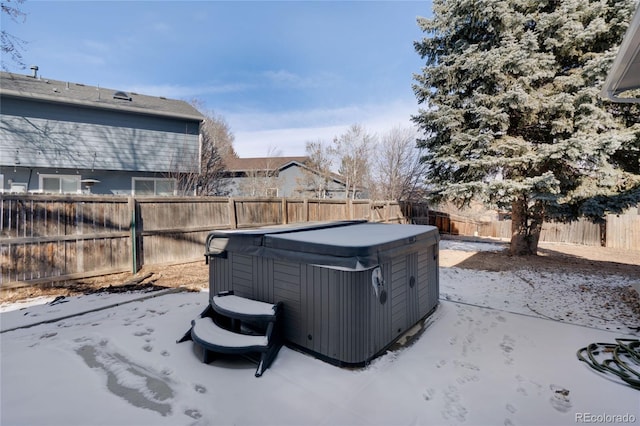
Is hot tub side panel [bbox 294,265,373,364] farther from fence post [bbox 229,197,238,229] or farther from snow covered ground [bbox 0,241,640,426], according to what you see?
fence post [bbox 229,197,238,229]

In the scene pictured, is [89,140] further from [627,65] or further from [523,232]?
[523,232]

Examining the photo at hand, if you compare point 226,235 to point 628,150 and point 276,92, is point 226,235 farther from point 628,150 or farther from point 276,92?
point 276,92

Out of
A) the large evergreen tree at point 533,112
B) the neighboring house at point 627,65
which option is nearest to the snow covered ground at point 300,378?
the neighboring house at point 627,65

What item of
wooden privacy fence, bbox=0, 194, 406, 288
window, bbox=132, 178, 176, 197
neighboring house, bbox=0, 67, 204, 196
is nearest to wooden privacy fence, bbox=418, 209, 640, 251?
wooden privacy fence, bbox=0, 194, 406, 288

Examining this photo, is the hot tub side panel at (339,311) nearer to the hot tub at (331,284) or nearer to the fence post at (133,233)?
the hot tub at (331,284)

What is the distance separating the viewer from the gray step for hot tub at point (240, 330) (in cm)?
236

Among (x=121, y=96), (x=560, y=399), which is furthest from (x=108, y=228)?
(x=121, y=96)

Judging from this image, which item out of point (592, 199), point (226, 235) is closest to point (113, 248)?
point (226, 235)

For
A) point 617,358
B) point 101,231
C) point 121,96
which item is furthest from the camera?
point 121,96

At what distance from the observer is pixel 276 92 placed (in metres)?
16.2

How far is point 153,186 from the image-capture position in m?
9.91

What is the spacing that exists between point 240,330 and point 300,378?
2.44ft

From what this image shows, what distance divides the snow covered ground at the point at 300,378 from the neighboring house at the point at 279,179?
1342 centimetres

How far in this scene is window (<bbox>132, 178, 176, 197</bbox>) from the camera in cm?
967
